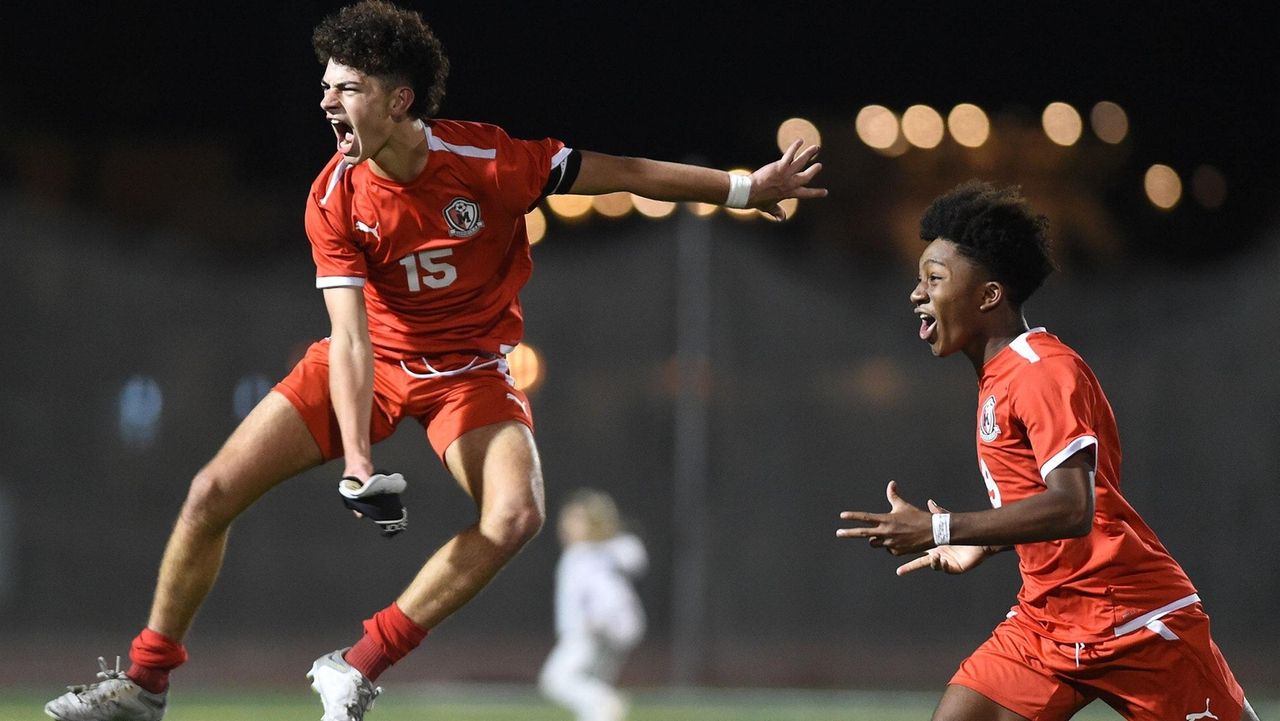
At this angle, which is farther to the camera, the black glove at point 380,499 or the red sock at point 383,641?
the red sock at point 383,641

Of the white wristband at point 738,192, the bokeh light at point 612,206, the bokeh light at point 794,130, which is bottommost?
the white wristband at point 738,192

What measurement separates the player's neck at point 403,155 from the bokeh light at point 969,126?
44.3ft

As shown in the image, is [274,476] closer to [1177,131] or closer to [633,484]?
[633,484]

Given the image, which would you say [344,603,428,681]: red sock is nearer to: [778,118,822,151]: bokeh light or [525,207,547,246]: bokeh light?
[525,207,547,246]: bokeh light

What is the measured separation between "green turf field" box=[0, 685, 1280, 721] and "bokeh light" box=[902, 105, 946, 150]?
276 inches

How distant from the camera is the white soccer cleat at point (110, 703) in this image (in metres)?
4.98

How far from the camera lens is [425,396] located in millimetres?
5035

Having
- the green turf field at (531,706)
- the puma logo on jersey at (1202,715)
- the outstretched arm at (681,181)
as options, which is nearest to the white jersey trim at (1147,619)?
the puma logo on jersey at (1202,715)

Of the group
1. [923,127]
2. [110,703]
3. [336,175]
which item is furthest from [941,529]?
[923,127]

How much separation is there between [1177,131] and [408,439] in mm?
12285

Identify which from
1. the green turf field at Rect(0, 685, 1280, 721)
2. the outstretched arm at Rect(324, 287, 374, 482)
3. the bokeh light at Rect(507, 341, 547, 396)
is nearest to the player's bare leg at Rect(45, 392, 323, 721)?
the outstretched arm at Rect(324, 287, 374, 482)

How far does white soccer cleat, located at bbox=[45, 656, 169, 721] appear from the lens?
498 centimetres

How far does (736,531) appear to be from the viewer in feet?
40.4

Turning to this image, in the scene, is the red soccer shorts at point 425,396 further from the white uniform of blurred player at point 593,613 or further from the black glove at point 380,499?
the white uniform of blurred player at point 593,613
